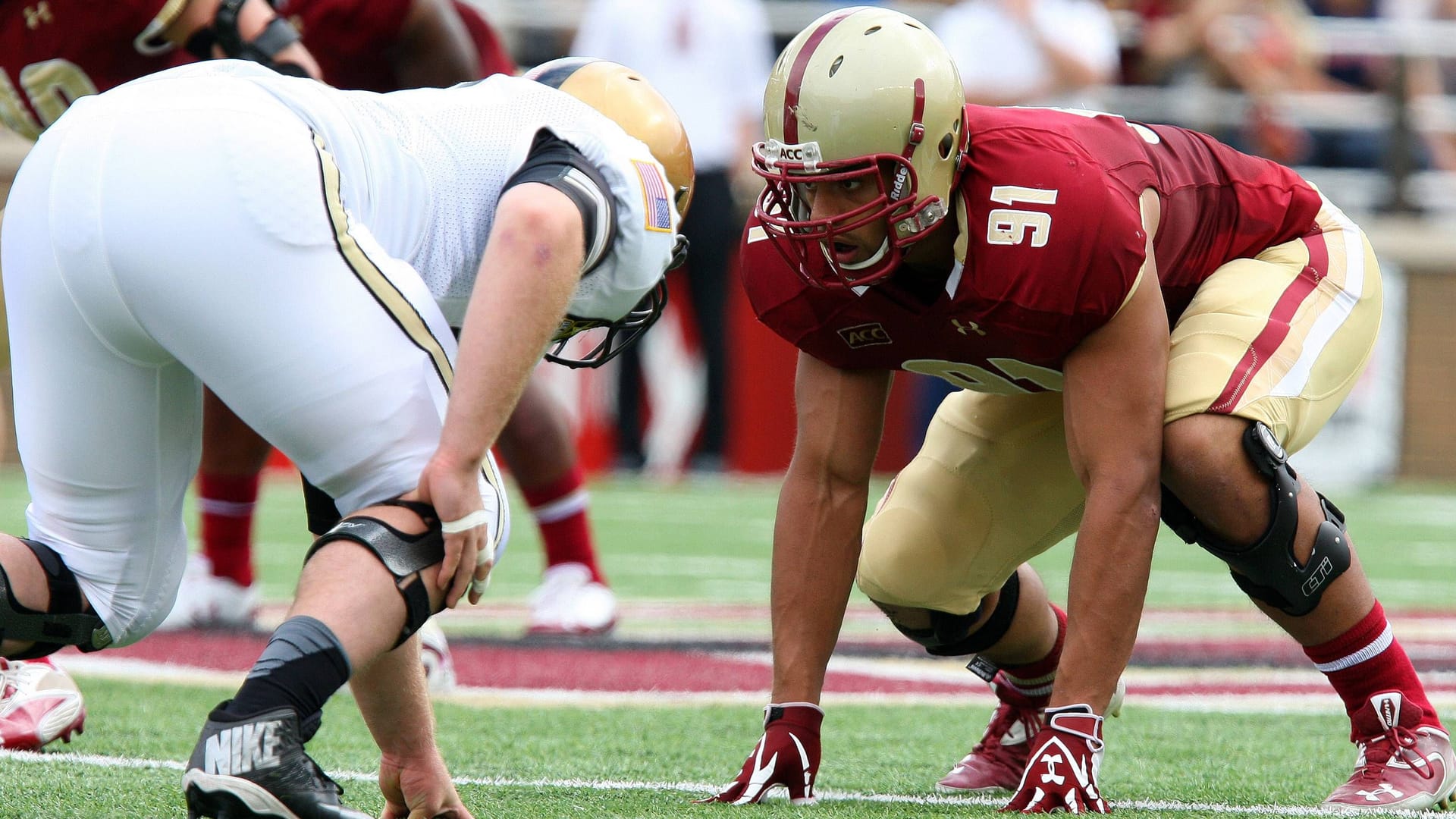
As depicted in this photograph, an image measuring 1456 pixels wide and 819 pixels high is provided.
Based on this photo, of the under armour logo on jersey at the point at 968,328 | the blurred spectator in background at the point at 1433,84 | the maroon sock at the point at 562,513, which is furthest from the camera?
the blurred spectator in background at the point at 1433,84

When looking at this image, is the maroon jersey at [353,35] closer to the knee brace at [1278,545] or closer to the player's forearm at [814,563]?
the player's forearm at [814,563]

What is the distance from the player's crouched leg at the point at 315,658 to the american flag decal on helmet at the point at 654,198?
495 mm

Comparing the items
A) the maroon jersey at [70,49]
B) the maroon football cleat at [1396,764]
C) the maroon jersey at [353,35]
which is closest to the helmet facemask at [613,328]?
the maroon football cleat at [1396,764]

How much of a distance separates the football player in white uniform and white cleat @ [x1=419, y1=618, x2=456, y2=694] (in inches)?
58.8

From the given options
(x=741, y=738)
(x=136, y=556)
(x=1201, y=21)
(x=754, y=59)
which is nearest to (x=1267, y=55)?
(x=1201, y=21)

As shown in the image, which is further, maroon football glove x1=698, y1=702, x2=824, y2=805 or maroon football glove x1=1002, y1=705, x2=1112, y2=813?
maroon football glove x1=698, y1=702, x2=824, y2=805

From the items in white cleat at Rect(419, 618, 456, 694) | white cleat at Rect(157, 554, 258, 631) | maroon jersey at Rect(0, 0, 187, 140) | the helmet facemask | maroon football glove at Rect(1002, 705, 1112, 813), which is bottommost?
white cleat at Rect(157, 554, 258, 631)

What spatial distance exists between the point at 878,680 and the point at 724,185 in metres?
5.78

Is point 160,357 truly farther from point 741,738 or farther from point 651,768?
point 741,738

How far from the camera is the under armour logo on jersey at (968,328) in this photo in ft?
9.59

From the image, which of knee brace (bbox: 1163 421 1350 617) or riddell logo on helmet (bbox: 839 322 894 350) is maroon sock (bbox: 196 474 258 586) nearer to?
riddell logo on helmet (bbox: 839 322 894 350)

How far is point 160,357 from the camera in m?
2.34

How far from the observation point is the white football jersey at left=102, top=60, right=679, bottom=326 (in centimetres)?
236

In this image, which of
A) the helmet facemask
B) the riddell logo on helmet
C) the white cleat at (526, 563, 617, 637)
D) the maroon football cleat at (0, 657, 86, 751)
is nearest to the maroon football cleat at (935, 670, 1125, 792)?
the riddell logo on helmet
